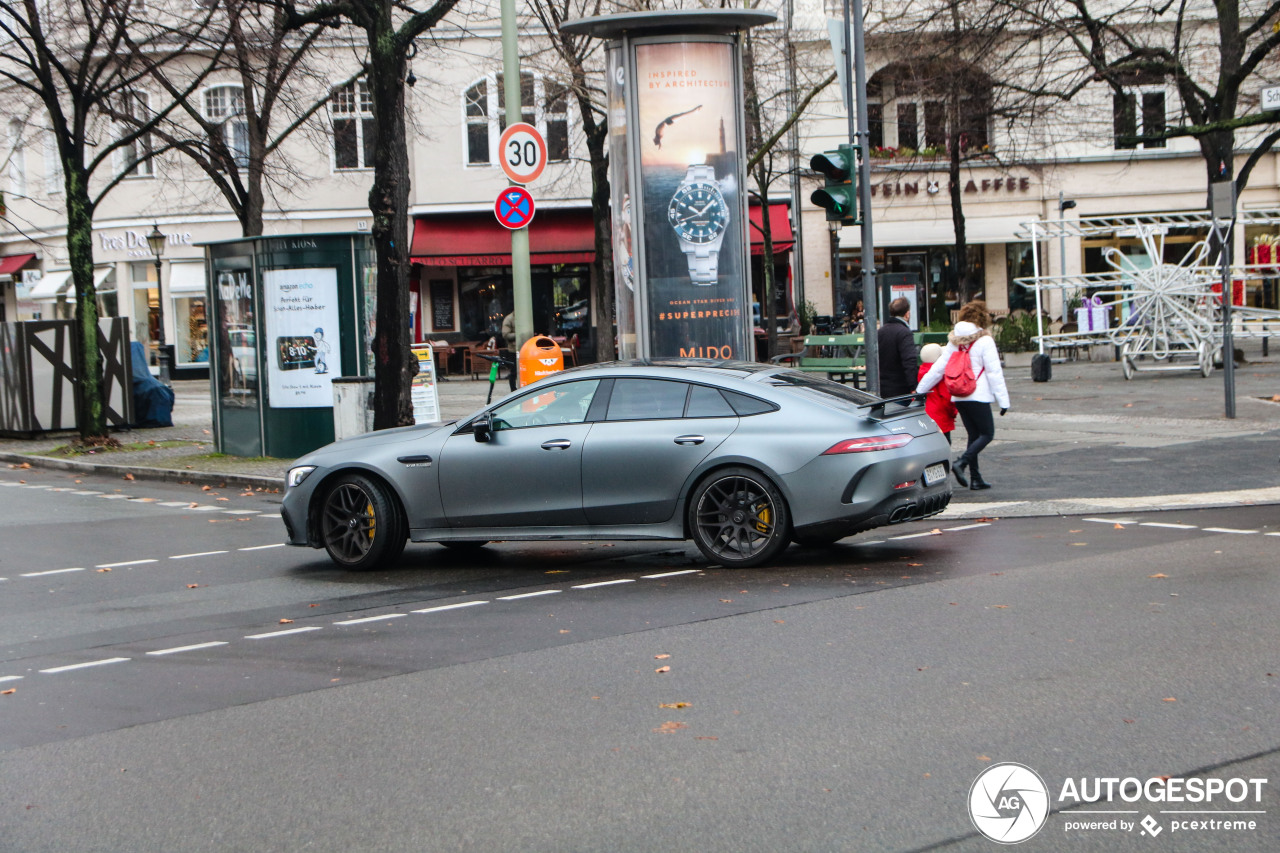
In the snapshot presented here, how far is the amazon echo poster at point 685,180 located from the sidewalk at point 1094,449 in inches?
142

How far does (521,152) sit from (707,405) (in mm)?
5752

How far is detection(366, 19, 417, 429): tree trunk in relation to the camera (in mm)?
15609

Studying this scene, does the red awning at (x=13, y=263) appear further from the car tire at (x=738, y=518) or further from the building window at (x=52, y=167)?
the car tire at (x=738, y=518)

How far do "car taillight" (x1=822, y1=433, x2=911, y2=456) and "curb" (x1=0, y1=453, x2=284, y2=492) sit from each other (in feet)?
27.9

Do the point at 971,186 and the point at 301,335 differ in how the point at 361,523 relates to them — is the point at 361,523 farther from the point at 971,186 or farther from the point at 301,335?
the point at 971,186

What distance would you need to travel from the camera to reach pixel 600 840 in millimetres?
4387

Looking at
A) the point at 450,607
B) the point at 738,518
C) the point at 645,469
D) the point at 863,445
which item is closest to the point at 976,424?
the point at 863,445

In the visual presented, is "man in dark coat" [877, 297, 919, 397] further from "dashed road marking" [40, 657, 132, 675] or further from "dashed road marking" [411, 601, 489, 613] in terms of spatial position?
"dashed road marking" [40, 657, 132, 675]

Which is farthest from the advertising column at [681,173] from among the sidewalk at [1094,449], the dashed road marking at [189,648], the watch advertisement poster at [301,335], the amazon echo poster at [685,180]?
the dashed road marking at [189,648]

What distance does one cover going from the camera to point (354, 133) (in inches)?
1512

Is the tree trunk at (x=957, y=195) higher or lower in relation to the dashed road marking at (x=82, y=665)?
higher

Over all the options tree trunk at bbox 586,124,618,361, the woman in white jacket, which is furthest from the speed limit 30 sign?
tree trunk at bbox 586,124,618,361

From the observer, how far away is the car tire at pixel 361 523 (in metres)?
10.2

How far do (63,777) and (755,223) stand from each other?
3216 centimetres
